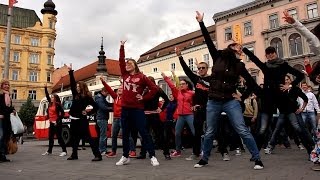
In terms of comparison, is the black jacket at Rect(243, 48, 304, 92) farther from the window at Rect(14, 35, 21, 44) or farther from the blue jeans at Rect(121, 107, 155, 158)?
the window at Rect(14, 35, 21, 44)

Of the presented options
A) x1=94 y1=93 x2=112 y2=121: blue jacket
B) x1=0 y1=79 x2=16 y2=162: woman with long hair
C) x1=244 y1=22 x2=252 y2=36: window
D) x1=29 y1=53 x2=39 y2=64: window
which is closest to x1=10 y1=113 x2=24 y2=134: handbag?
x1=0 y1=79 x2=16 y2=162: woman with long hair

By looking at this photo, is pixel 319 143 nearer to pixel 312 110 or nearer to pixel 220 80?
pixel 220 80

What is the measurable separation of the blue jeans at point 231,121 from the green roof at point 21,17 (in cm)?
6809

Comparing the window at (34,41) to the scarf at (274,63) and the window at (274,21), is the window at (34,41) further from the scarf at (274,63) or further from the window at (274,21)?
the scarf at (274,63)

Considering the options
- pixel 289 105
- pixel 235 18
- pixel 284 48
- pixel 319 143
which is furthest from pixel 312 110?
pixel 235 18

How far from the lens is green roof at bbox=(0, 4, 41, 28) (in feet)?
219

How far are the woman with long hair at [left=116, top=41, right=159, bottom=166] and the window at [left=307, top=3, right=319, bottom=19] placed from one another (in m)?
34.7

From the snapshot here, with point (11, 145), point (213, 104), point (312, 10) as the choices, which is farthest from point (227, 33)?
point (213, 104)

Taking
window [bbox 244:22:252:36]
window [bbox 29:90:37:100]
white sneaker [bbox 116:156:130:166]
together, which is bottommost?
white sneaker [bbox 116:156:130:166]

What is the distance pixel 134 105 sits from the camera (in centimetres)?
672

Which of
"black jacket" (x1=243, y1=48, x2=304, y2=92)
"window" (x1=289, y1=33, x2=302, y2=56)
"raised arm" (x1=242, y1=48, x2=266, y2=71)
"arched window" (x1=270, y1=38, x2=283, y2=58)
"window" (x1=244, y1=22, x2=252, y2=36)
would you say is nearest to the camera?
"raised arm" (x1=242, y1=48, x2=266, y2=71)

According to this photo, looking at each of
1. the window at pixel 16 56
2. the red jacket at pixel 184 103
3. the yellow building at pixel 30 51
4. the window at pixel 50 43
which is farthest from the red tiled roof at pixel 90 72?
the red jacket at pixel 184 103

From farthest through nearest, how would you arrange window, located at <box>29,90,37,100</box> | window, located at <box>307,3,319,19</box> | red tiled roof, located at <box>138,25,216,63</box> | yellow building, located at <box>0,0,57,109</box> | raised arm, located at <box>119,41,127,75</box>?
window, located at <box>29,90,37,100</box> → yellow building, located at <box>0,0,57,109</box> → red tiled roof, located at <box>138,25,216,63</box> → window, located at <box>307,3,319,19</box> → raised arm, located at <box>119,41,127,75</box>

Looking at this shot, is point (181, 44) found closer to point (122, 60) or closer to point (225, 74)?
point (122, 60)
